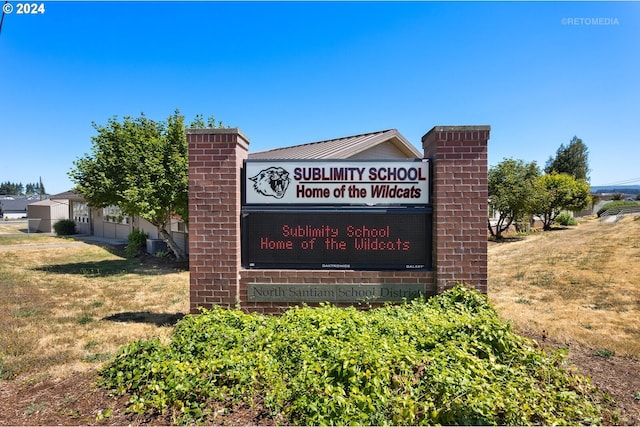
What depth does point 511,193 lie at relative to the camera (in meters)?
22.1

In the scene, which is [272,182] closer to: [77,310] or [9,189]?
[77,310]

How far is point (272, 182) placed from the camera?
5.53 metres

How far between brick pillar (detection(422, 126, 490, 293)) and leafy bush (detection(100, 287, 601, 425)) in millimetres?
1110

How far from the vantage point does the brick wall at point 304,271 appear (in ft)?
17.5

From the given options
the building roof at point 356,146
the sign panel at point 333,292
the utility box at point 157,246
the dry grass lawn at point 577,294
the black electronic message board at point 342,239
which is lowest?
the dry grass lawn at point 577,294

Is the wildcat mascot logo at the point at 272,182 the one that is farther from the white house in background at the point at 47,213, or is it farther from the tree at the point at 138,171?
the white house in background at the point at 47,213

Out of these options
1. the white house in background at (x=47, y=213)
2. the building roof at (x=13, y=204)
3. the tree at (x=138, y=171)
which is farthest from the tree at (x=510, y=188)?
the building roof at (x=13, y=204)

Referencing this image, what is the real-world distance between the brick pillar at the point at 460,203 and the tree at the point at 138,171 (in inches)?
350

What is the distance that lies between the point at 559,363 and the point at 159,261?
545 inches

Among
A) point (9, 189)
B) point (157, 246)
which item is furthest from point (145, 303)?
point (9, 189)

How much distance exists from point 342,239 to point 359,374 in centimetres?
245

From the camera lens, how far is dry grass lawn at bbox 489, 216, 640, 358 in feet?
19.3

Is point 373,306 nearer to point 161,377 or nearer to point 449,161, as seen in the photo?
point 449,161

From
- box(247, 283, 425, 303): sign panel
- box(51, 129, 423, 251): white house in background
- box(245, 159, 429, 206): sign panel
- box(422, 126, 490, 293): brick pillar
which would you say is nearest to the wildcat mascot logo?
box(245, 159, 429, 206): sign panel
